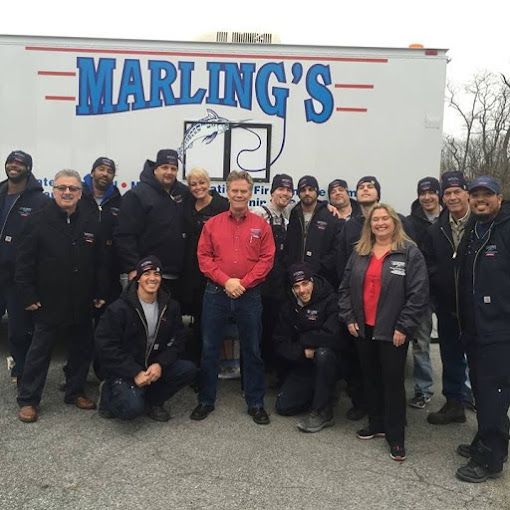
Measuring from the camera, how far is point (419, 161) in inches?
216

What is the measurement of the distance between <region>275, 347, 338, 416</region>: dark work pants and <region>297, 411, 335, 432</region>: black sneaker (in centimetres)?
4

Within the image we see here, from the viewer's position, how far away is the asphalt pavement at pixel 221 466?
3.10 meters

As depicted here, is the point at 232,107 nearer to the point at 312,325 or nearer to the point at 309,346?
the point at 312,325

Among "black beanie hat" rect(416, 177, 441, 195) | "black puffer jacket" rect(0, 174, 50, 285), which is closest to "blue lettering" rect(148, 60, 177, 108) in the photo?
"black puffer jacket" rect(0, 174, 50, 285)

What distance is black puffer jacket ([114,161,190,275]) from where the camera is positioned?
4.35m

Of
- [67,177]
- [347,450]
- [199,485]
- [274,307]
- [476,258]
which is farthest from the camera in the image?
[274,307]

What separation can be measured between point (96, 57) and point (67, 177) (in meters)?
1.93

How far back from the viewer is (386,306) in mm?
3631

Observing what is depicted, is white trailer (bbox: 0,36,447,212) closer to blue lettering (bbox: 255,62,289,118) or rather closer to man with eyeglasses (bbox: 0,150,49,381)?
blue lettering (bbox: 255,62,289,118)

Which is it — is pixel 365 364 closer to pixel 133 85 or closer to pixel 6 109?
pixel 133 85

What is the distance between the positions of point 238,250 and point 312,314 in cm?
77

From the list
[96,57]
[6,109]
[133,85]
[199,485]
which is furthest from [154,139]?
[199,485]

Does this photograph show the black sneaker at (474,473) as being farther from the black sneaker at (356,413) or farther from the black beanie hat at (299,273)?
the black beanie hat at (299,273)

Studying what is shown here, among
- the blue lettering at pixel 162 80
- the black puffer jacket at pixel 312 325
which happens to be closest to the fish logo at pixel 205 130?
the blue lettering at pixel 162 80
